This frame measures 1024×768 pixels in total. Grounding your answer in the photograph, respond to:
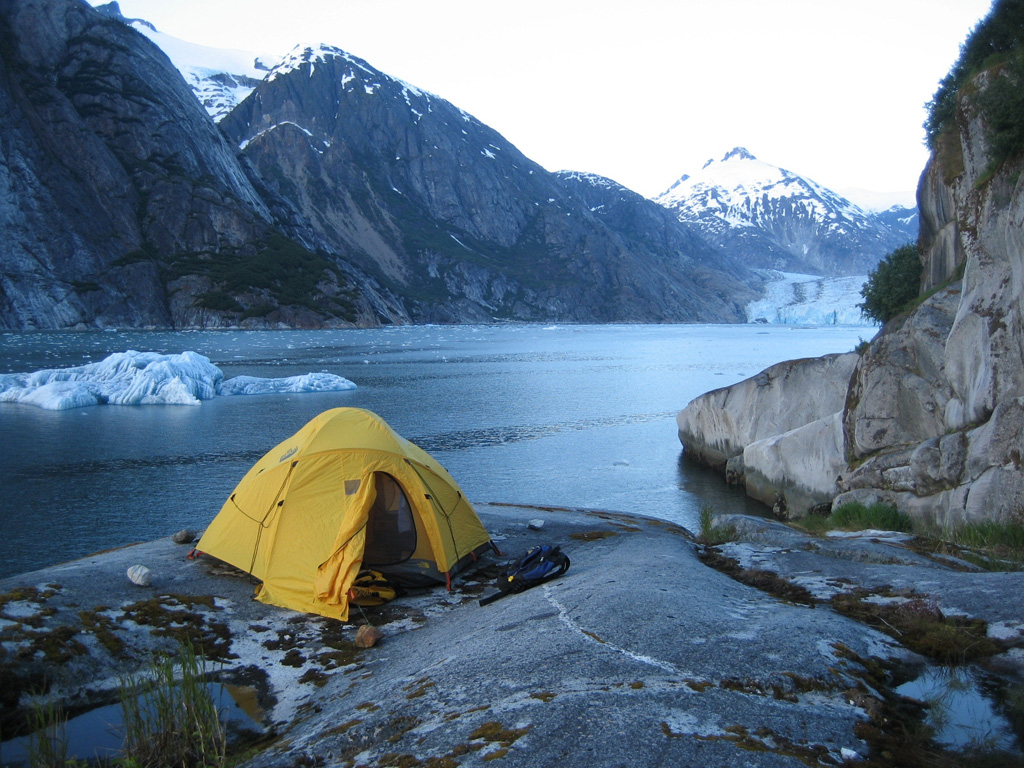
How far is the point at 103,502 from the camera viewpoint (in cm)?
1998

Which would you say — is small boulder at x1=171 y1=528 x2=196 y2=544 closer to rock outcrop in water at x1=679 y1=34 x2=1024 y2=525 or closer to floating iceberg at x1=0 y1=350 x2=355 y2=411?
rock outcrop in water at x1=679 y1=34 x2=1024 y2=525

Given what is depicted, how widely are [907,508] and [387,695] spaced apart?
13.0 m

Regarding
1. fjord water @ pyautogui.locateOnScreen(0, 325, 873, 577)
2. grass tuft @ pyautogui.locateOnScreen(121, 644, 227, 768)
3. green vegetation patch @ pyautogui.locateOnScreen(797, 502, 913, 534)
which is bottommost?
fjord water @ pyautogui.locateOnScreen(0, 325, 873, 577)

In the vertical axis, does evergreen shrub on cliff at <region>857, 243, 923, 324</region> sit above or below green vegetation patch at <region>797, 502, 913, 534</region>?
above

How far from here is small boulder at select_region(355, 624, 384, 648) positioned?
8578 mm

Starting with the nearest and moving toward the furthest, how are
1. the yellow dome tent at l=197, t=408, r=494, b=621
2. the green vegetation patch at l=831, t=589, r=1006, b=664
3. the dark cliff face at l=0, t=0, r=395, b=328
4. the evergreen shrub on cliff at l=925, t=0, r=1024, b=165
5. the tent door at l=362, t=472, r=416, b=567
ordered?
the green vegetation patch at l=831, t=589, r=1006, b=664 → the yellow dome tent at l=197, t=408, r=494, b=621 → the tent door at l=362, t=472, r=416, b=567 → the evergreen shrub on cliff at l=925, t=0, r=1024, b=165 → the dark cliff face at l=0, t=0, r=395, b=328

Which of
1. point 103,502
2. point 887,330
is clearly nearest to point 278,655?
point 103,502

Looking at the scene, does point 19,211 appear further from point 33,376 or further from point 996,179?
point 996,179

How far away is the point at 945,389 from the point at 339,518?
14.4 metres

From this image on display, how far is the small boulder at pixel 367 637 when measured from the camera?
8578 millimetres

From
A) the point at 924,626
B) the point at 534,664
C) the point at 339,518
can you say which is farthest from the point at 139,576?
the point at 924,626

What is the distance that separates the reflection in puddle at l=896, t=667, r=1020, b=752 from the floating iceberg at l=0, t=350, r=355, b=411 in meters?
40.7

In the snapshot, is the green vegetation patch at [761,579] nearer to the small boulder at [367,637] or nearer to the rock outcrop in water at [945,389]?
the small boulder at [367,637]

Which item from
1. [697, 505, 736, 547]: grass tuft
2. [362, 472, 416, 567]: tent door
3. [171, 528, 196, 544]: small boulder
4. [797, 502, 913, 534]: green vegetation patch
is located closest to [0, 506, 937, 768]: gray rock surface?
[362, 472, 416, 567]: tent door
